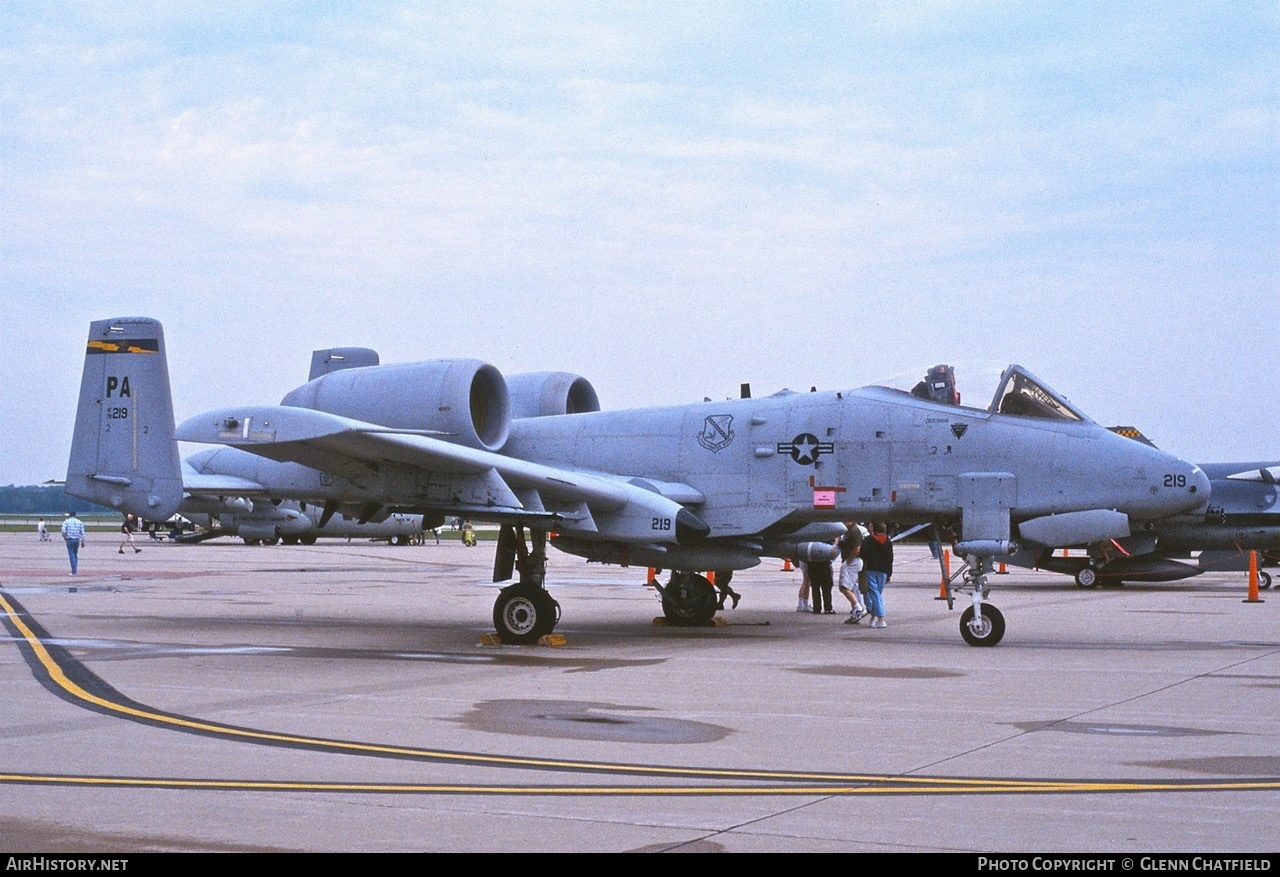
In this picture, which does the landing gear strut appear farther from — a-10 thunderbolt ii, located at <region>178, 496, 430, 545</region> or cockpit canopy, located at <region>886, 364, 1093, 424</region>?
a-10 thunderbolt ii, located at <region>178, 496, 430, 545</region>

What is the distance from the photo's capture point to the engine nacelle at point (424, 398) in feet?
49.3

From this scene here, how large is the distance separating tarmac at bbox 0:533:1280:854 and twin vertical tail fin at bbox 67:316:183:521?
1.72 m

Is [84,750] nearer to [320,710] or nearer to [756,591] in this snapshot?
[320,710]

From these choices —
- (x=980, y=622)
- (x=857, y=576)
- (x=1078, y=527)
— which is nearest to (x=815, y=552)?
(x=857, y=576)

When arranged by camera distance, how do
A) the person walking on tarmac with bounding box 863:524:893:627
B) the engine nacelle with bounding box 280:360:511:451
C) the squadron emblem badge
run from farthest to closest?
1. the person walking on tarmac with bounding box 863:524:893:627
2. the squadron emblem badge
3. the engine nacelle with bounding box 280:360:511:451

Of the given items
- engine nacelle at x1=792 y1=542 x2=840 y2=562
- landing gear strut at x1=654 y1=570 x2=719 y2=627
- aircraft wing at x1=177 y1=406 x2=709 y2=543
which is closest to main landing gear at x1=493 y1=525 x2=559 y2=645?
aircraft wing at x1=177 y1=406 x2=709 y2=543

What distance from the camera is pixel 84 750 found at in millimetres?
7879

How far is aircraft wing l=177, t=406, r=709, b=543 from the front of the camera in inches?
504

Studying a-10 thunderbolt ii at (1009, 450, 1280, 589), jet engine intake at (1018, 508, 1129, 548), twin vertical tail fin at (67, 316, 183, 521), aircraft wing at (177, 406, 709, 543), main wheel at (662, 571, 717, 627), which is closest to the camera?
aircraft wing at (177, 406, 709, 543)

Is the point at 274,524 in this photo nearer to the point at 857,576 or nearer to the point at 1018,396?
the point at 857,576

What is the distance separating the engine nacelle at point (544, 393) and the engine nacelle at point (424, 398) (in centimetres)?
245

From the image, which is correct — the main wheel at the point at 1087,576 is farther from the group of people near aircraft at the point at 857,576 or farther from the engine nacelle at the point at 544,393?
the engine nacelle at the point at 544,393

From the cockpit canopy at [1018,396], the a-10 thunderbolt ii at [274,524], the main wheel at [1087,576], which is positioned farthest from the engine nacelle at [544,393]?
the a-10 thunderbolt ii at [274,524]

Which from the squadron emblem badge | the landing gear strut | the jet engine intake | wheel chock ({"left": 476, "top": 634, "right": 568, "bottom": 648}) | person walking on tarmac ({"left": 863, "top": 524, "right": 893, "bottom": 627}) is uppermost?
the squadron emblem badge
